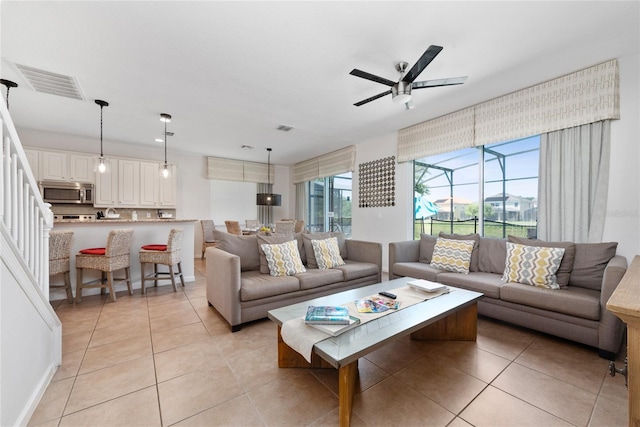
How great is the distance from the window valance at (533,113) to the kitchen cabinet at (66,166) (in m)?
6.29

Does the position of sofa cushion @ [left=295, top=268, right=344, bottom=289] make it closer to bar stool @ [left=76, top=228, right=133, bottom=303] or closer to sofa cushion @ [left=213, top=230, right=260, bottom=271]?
sofa cushion @ [left=213, top=230, right=260, bottom=271]

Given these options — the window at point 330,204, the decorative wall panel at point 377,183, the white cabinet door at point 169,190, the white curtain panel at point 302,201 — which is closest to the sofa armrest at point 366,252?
the decorative wall panel at point 377,183

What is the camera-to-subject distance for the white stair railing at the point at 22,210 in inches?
58.2

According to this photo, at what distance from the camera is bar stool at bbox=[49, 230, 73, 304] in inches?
120

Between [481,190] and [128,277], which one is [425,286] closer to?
[481,190]

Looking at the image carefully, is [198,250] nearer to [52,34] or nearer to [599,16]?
[52,34]

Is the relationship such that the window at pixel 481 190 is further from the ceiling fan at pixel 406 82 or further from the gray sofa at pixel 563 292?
the ceiling fan at pixel 406 82

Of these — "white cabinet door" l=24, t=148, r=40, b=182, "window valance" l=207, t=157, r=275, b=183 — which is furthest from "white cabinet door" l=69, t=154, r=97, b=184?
"window valance" l=207, t=157, r=275, b=183

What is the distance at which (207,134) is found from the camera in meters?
4.90

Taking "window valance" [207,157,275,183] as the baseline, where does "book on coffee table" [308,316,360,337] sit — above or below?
below

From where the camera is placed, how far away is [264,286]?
2.62m

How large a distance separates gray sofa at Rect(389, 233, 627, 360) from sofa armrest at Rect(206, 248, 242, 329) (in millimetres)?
2154

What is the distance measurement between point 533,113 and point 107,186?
23.6 feet

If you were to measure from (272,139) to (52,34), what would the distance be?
132 inches
